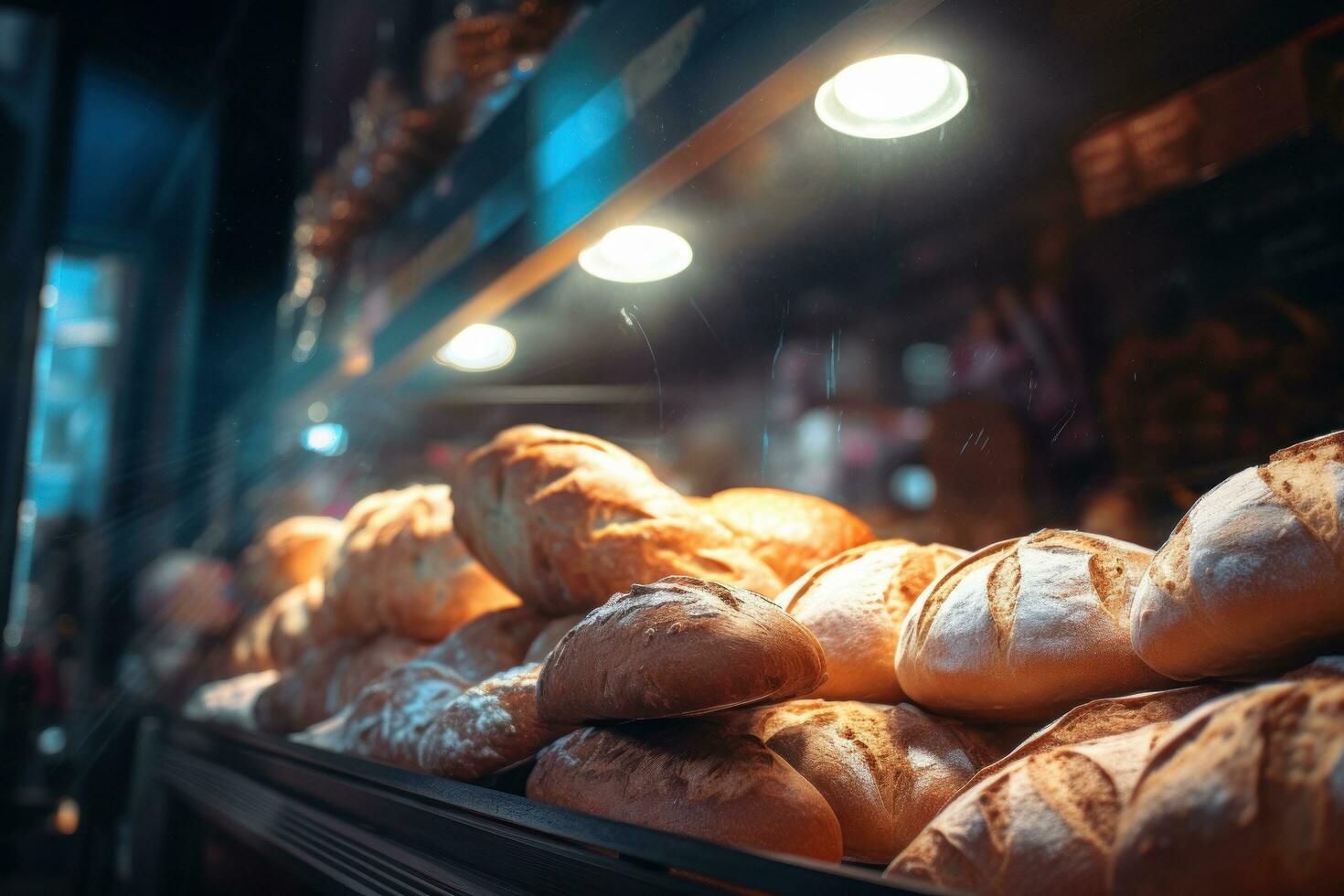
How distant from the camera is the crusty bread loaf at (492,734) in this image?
3.26 ft

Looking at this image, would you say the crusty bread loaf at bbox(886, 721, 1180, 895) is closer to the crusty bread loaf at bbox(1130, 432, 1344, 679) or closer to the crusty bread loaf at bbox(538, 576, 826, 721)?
the crusty bread loaf at bbox(1130, 432, 1344, 679)

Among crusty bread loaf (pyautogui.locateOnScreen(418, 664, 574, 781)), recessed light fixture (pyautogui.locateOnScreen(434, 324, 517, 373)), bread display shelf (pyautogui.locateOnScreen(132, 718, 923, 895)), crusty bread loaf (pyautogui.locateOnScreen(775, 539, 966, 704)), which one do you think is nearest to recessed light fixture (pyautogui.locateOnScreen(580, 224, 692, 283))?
recessed light fixture (pyautogui.locateOnScreen(434, 324, 517, 373))

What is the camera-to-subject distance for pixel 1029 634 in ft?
2.69

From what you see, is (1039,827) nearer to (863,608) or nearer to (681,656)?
(681,656)

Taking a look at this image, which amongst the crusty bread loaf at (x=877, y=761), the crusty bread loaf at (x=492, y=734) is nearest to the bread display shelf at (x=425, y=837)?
the crusty bread loaf at (x=492, y=734)

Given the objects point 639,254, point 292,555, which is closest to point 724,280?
point 639,254

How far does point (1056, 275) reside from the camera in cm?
198

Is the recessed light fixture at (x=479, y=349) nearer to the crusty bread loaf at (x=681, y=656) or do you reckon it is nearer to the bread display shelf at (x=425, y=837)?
the bread display shelf at (x=425, y=837)

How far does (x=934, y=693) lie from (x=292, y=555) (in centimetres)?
208


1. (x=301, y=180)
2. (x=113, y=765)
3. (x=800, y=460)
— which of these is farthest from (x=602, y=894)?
(x=113, y=765)

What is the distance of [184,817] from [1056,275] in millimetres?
2131

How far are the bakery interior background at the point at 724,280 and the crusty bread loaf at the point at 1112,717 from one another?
1.25 ft

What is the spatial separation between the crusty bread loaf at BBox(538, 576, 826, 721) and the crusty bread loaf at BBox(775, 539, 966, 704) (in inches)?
6.4

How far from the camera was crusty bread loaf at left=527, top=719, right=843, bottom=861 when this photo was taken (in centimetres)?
75
